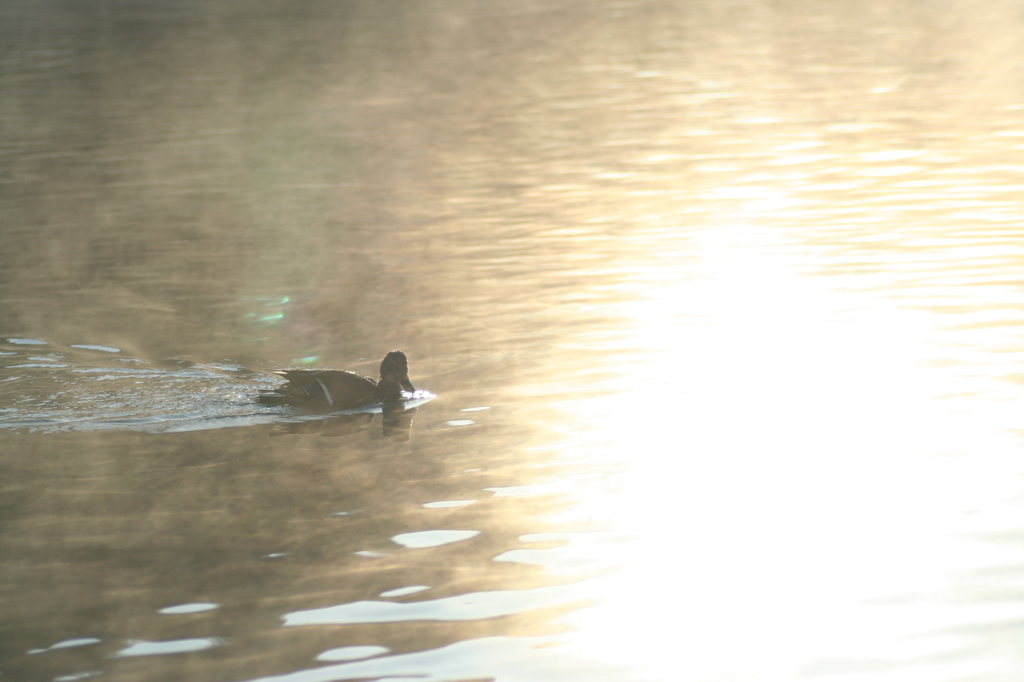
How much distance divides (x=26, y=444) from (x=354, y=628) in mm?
4295

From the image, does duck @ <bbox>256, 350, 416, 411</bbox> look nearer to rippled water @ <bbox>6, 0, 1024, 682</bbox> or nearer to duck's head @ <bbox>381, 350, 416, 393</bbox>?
duck's head @ <bbox>381, 350, 416, 393</bbox>

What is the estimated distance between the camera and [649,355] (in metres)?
11.7

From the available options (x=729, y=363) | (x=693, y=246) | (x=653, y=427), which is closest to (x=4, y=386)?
(x=653, y=427)

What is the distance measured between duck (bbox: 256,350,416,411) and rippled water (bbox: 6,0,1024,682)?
19 centimetres

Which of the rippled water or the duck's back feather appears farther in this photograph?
the duck's back feather

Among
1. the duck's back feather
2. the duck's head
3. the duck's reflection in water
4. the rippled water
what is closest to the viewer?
the rippled water

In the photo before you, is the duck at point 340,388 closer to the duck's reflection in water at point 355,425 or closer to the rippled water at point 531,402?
the duck's reflection in water at point 355,425

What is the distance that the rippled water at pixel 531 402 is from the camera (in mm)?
6875

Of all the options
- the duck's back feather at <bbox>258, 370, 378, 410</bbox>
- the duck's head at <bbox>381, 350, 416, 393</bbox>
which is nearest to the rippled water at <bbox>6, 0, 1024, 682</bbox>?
the duck's back feather at <bbox>258, 370, 378, 410</bbox>

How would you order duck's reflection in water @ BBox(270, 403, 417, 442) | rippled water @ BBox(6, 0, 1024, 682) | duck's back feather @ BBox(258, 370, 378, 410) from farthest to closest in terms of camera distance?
duck's back feather @ BBox(258, 370, 378, 410), duck's reflection in water @ BBox(270, 403, 417, 442), rippled water @ BBox(6, 0, 1024, 682)

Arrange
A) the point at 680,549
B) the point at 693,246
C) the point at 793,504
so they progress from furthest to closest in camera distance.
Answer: the point at 693,246 < the point at 793,504 < the point at 680,549

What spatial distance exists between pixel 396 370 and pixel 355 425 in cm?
56

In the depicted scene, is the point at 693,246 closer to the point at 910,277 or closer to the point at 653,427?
the point at 910,277

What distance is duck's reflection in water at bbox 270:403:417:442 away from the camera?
10.2 m
